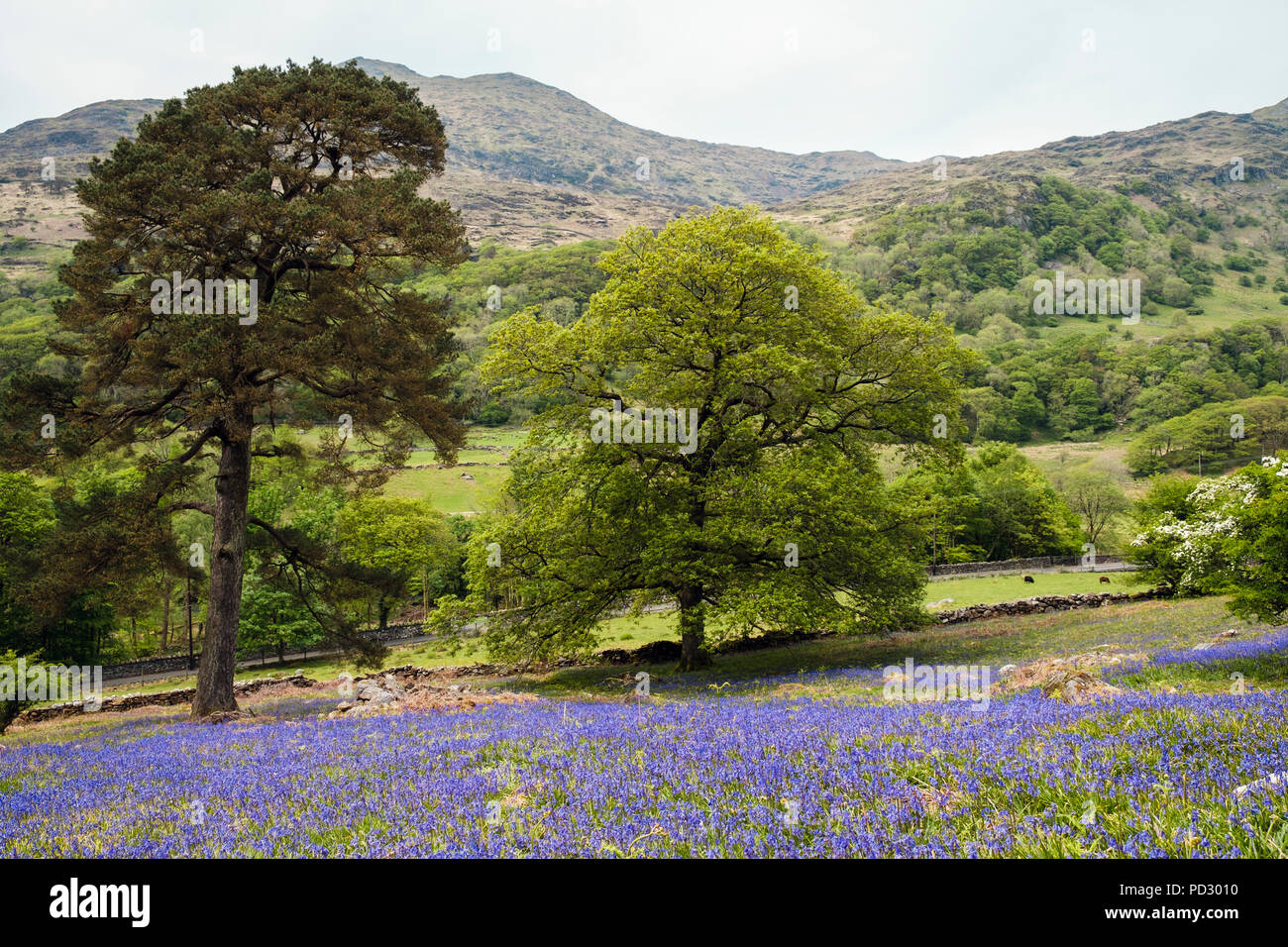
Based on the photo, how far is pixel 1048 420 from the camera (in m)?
160

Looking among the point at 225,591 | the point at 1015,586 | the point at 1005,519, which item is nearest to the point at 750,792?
the point at 225,591

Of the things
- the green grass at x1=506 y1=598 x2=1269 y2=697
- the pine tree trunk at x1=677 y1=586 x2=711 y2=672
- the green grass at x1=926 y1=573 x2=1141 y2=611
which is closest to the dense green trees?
the green grass at x1=926 y1=573 x2=1141 y2=611

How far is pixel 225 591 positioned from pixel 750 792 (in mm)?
16791

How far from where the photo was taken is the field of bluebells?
3.50 metres

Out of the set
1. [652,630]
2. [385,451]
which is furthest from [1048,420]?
[385,451]

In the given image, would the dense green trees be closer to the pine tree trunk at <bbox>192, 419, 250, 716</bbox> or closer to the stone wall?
the stone wall

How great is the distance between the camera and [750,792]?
14.7 ft

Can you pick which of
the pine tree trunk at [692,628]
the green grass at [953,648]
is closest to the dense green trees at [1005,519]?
the green grass at [953,648]

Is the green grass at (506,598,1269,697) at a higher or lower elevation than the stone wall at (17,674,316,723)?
higher

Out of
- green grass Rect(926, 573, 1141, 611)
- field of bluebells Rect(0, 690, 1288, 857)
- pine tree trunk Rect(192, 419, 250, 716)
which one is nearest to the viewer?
field of bluebells Rect(0, 690, 1288, 857)

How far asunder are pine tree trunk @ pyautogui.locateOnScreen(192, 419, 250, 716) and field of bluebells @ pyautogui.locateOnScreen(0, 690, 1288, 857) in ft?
28.4
